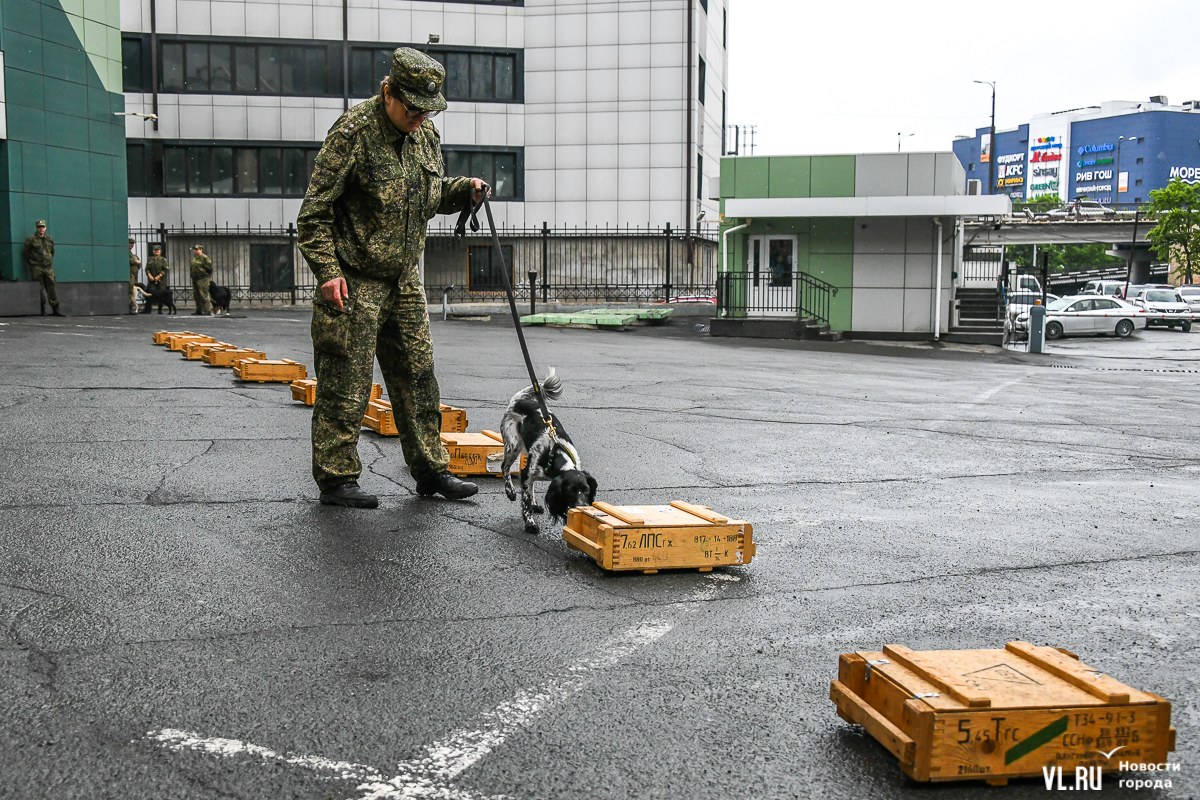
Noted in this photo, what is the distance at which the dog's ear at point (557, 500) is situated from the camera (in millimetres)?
5579

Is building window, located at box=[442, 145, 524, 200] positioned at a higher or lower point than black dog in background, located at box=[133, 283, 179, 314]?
higher

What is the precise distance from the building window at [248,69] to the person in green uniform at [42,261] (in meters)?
17.6

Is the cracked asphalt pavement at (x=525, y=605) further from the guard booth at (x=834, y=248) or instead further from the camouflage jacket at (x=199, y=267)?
the camouflage jacket at (x=199, y=267)

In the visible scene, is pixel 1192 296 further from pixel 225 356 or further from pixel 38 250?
pixel 225 356

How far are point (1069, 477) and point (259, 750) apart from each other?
6384mm

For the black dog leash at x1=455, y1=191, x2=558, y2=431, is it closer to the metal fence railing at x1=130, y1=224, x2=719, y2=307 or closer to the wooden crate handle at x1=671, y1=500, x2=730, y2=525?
the wooden crate handle at x1=671, y1=500, x2=730, y2=525

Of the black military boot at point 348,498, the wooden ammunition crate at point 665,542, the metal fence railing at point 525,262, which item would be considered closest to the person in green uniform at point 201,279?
the metal fence railing at point 525,262

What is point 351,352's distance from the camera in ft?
19.9

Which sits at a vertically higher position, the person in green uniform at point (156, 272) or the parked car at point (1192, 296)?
the person in green uniform at point (156, 272)

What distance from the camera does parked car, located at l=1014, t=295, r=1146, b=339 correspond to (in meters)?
35.7

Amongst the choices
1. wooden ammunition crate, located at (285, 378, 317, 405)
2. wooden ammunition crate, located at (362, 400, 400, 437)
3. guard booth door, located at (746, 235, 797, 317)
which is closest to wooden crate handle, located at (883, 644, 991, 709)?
wooden ammunition crate, located at (362, 400, 400, 437)

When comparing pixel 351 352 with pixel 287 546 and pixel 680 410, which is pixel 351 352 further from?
pixel 680 410

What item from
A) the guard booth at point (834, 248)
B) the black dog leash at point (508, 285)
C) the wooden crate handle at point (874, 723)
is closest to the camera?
the wooden crate handle at point (874, 723)

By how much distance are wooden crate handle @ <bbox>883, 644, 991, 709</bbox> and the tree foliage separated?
72.8 metres
